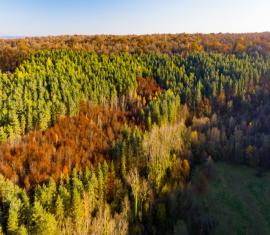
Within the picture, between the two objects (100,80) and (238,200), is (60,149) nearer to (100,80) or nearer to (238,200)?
(238,200)

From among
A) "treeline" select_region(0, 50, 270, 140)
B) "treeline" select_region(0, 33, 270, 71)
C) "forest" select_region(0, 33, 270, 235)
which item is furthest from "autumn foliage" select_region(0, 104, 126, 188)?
"treeline" select_region(0, 33, 270, 71)

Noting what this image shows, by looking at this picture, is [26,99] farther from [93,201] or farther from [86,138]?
[93,201]

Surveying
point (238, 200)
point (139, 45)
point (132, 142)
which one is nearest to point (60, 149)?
point (132, 142)

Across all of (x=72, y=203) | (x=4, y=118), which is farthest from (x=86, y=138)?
(x=72, y=203)

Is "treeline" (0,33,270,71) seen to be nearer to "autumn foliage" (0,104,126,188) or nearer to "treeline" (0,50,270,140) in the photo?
"treeline" (0,50,270,140)

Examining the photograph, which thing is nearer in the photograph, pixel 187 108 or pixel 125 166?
pixel 125 166

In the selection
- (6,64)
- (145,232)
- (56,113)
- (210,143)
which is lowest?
(145,232)

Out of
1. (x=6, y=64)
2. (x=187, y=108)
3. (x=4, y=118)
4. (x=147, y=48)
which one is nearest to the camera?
(x=4, y=118)
